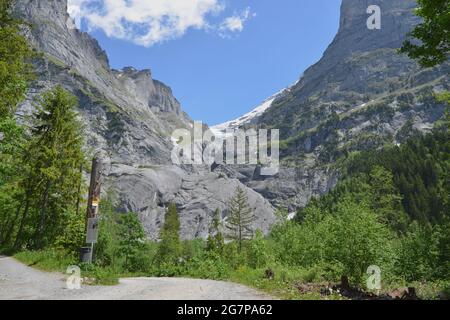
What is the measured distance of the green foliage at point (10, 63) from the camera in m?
16.5

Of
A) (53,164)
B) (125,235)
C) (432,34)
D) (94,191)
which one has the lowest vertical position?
(125,235)

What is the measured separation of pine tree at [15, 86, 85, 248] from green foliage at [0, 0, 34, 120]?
8.41 metres

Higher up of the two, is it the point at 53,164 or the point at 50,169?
the point at 53,164

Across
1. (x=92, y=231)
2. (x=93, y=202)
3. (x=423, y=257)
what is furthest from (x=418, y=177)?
(x=92, y=231)

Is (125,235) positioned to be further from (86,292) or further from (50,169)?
(86,292)

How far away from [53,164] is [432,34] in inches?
957

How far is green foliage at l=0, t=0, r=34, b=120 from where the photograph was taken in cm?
1649

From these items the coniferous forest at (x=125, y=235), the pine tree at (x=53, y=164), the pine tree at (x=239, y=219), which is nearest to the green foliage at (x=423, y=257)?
the coniferous forest at (x=125, y=235)

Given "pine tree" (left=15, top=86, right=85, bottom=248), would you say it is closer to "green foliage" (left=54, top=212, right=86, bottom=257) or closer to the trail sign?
"green foliage" (left=54, top=212, right=86, bottom=257)

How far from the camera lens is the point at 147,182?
151 m

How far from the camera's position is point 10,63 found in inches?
730

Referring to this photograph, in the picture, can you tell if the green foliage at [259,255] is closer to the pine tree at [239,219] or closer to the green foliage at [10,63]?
the green foliage at [10,63]
